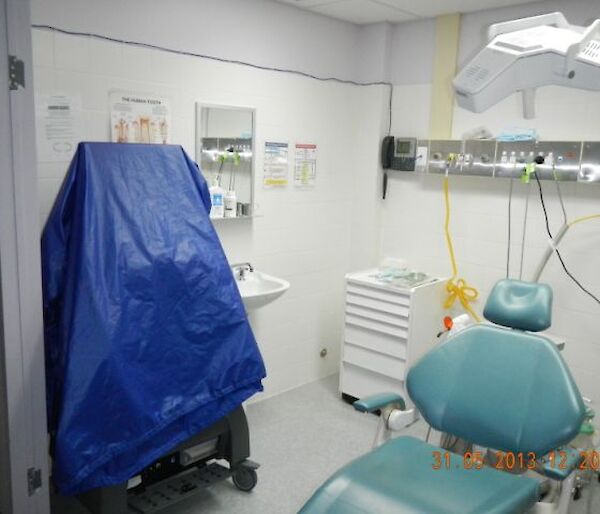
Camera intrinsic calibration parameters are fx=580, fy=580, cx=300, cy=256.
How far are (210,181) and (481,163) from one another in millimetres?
1582

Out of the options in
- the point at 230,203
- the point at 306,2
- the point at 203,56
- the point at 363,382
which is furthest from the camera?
the point at 363,382

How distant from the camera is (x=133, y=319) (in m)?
2.17

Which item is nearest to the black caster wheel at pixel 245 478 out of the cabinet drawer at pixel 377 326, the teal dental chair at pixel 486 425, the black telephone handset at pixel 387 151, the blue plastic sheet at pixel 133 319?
the blue plastic sheet at pixel 133 319

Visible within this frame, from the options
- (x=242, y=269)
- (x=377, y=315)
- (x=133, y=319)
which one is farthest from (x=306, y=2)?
(x=133, y=319)

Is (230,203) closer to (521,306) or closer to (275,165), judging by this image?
(275,165)

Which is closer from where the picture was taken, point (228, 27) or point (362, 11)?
point (228, 27)

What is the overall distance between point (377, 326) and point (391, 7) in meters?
1.88

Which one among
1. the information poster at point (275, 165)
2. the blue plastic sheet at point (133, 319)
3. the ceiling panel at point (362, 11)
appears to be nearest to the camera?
the blue plastic sheet at point (133, 319)

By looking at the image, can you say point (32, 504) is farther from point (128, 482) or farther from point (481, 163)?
point (481, 163)

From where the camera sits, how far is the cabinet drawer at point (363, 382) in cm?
351

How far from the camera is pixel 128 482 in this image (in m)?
2.25

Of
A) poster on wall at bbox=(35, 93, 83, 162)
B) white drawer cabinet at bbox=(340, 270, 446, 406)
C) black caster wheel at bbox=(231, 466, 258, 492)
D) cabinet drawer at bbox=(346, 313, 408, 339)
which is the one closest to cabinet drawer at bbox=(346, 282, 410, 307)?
white drawer cabinet at bbox=(340, 270, 446, 406)

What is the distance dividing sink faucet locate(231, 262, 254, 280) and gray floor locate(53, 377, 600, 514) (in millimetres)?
853
